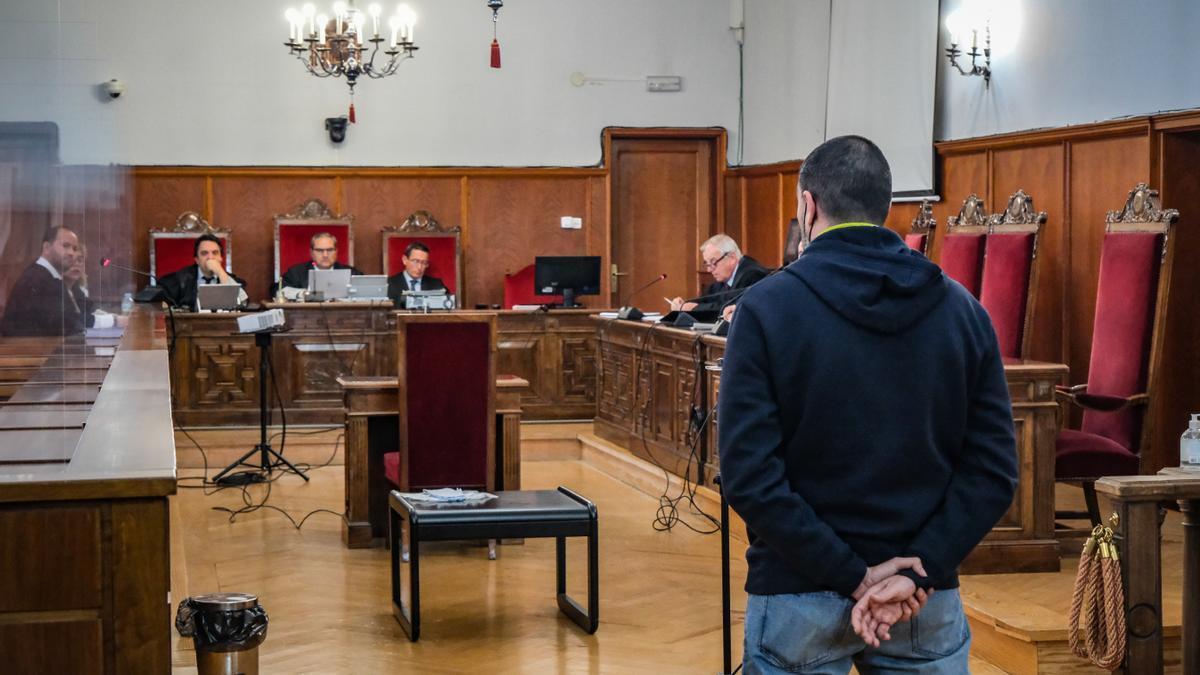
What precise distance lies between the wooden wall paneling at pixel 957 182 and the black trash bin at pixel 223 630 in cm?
562

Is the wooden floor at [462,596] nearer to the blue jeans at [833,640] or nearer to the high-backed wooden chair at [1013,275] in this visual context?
the high-backed wooden chair at [1013,275]

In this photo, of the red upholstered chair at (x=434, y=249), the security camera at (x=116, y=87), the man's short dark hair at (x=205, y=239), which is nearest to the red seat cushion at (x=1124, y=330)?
the red upholstered chair at (x=434, y=249)

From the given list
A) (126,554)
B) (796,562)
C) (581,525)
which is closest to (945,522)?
(796,562)

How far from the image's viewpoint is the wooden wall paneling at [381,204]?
1136 cm

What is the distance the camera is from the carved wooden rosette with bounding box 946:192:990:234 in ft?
23.7

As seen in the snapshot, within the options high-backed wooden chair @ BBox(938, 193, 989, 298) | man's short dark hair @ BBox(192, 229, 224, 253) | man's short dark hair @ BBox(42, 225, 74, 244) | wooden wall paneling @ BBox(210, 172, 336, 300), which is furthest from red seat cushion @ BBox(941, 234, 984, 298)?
wooden wall paneling @ BBox(210, 172, 336, 300)

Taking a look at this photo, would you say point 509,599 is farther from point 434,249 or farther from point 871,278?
point 434,249

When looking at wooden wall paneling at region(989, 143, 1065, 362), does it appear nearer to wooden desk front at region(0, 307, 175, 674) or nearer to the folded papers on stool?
the folded papers on stool

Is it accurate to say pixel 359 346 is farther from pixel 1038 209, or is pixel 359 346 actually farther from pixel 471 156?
pixel 1038 209

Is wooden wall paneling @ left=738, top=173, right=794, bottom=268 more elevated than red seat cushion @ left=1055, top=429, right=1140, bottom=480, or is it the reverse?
wooden wall paneling @ left=738, top=173, right=794, bottom=268

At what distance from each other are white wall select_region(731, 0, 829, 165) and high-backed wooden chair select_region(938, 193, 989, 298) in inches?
122

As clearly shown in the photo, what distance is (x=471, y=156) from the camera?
453 inches

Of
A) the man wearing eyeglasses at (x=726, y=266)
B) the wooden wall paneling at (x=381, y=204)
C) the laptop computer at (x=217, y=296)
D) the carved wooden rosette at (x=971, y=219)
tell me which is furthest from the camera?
the wooden wall paneling at (x=381, y=204)

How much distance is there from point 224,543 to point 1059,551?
12.5 feet
